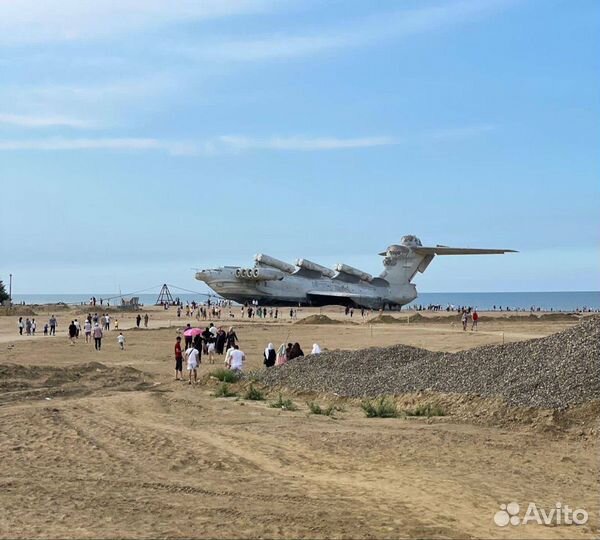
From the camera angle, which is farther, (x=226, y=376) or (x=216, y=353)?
(x=216, y=353)

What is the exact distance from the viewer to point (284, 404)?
16328mm

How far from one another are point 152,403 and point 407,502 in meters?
9.30

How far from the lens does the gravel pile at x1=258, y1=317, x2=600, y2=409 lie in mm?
14086

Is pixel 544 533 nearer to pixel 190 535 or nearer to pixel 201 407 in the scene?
pixel 190 535

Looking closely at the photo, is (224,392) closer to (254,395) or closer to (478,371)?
(254,395)

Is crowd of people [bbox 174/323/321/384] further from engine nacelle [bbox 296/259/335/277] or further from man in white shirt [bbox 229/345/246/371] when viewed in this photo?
engine nacelle [bbox 296/259/335/277]

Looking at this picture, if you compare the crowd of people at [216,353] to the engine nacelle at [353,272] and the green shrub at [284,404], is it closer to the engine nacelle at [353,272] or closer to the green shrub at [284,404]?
the green shrub at [284,404]

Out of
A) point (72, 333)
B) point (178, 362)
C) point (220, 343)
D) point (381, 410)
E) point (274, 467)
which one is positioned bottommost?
point (274, 467)

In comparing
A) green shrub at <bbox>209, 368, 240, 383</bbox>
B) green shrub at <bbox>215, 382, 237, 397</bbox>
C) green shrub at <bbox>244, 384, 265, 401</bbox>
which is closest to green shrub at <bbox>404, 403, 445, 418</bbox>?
green shrub at <bbox>244, 384, 265, 401</bbox>

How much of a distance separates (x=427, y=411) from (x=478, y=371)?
1956mm

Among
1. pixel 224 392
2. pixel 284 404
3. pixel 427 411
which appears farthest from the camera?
pixel 224 392

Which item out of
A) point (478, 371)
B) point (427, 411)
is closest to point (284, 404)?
point (427, 411)

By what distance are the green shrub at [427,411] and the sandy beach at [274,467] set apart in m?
0.20

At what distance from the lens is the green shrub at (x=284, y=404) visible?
1602 cm
